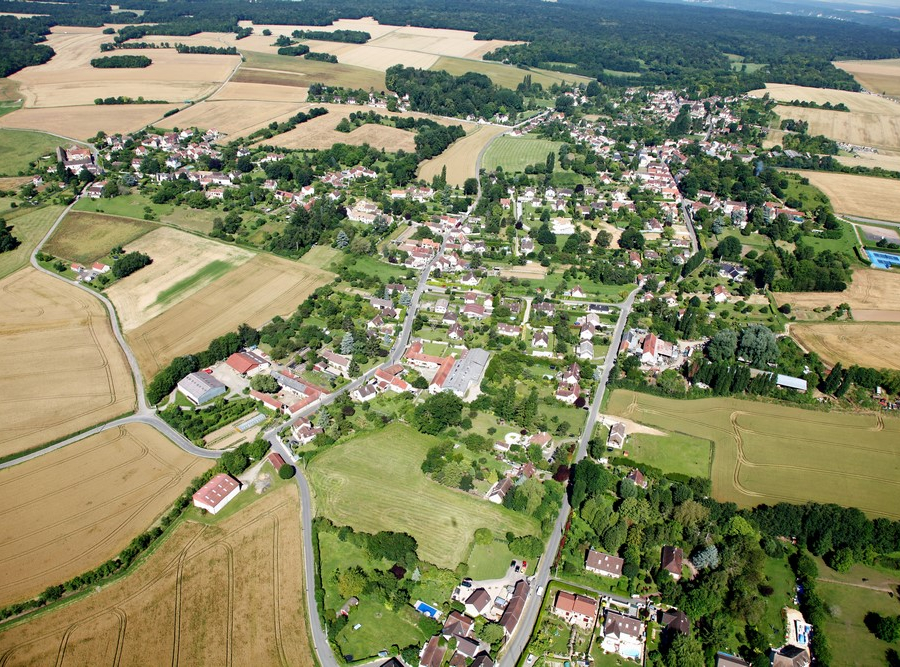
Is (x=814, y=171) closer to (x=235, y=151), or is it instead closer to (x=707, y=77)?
(x=707, y=77)

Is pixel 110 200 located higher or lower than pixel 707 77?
lower

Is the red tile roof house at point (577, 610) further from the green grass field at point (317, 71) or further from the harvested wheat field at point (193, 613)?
the green grass field at point (317, 71)

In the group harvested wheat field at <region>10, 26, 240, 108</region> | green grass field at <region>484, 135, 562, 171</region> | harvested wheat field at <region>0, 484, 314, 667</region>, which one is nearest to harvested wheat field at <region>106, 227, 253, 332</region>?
harvested wheat field at <region>0, 484, 314, 667</region>

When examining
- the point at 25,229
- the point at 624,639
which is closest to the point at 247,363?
the point at 624,639

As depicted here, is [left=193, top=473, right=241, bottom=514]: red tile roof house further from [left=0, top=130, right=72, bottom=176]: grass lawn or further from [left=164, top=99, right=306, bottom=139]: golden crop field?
[left=164, top=99, right=306, bottom=139]: golden crop field

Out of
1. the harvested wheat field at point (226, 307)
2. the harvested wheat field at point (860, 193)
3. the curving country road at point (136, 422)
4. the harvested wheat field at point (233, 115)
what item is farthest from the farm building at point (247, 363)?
the harvested wheat field at point (860, 193)

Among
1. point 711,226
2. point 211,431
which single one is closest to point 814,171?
point 711,226
